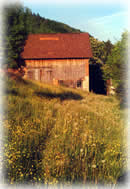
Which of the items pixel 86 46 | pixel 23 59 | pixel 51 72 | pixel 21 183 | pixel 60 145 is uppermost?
pixel 86 46

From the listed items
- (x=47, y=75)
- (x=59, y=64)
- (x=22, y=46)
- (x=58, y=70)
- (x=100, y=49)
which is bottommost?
(x=47, y=75)

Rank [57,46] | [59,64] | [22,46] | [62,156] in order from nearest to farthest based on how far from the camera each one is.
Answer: [62,156] → [59,64] → [22,46] → [57,46]

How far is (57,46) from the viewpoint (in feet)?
77.4

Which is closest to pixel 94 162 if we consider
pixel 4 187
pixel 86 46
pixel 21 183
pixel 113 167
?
pixel 113 167

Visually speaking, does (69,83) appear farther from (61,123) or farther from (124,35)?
(61,123)

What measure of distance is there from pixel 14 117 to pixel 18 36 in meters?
18.2

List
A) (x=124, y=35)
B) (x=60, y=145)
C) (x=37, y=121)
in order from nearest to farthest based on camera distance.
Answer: (x=60, y=145)
(x=37, y=121)
(x=124, y=35)

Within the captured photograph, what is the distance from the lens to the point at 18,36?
21.2 m

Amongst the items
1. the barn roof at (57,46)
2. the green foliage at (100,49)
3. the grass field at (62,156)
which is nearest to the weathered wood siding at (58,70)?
the barn roof at (57,46)

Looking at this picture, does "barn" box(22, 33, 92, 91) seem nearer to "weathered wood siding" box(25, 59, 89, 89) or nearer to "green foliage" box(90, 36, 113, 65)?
"weathered wood siding" box(25, 59, 89, 89)

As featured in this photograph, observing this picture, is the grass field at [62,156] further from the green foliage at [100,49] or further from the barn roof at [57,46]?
the green foliage at [100,49]

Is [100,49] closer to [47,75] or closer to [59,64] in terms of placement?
[59,64]

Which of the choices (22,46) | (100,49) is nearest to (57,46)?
(22,46)

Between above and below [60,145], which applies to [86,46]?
above
